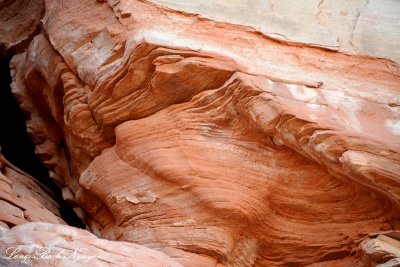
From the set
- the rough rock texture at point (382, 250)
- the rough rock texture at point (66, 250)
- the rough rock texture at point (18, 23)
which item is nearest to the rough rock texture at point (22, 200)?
the rough rock texture at point (66, 250)

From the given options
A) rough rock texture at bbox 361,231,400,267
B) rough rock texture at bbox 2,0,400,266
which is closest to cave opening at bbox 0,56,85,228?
rough rock texture at bbox 2,0,400,266

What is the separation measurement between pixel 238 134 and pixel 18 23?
13.4 feet

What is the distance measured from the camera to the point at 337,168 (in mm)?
5559

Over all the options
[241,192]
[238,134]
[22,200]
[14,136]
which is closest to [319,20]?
[238,134]

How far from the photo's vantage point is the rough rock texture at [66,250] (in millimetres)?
4594

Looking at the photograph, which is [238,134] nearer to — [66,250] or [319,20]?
[319,20]

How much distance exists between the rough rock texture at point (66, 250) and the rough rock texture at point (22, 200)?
56 centimetres

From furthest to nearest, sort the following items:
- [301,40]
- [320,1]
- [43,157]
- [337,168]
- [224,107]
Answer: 1. [43,157]
2. [320,1]
3. [301,40]
4. [224,107]
5. [337,168]

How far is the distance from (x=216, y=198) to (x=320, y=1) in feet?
8.68

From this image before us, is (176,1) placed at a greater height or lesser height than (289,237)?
greater

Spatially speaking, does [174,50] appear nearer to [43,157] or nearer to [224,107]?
[224,107]

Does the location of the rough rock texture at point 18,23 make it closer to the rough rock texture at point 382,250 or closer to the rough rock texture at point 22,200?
the rough rock texture at point 22,200

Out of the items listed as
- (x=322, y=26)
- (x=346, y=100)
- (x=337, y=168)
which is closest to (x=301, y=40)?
(x=322, y=26)

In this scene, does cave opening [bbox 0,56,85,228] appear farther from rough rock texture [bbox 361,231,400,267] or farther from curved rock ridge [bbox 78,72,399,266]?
rough rock texture [bbox 361,231,400,267]
